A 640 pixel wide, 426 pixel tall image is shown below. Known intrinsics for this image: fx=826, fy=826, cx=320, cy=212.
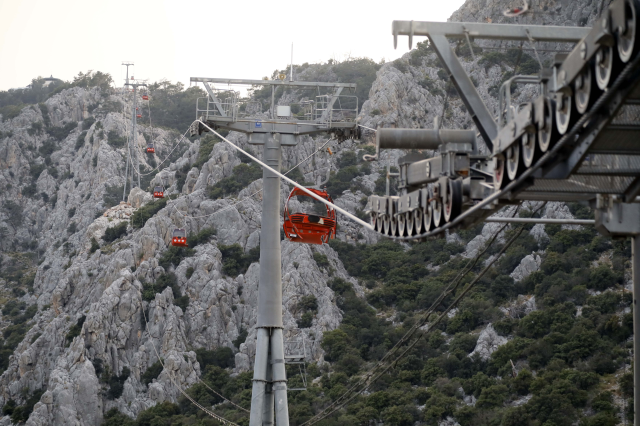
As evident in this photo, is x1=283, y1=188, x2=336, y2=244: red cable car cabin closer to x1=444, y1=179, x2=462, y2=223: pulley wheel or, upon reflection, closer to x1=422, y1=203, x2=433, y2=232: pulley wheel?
x1=422, y1=203, x2=433, y2=232: pulley wheel

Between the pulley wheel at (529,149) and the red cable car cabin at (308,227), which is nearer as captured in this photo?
the pulley wheel at (529,149)

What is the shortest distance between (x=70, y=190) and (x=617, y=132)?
79335 mm

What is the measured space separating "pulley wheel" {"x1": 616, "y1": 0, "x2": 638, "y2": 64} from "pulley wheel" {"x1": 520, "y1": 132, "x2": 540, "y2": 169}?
1988 millimetres

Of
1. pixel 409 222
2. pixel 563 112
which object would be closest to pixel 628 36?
pixel 563 112

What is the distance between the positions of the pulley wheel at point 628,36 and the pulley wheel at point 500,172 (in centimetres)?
302

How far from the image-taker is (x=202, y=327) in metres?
54.8

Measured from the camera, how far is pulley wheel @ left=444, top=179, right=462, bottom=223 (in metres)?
11.4

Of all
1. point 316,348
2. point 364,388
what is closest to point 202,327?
point 316,348

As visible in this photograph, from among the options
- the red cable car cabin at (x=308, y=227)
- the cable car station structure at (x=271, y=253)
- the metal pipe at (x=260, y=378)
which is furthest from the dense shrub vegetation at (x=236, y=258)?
the metal pipe at (x=260, y=378)

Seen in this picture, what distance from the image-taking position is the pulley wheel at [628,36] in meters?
7.46

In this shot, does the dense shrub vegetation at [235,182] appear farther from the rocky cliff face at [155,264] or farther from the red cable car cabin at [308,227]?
the red cable car cabin at [308,227]

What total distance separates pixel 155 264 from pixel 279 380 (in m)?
40.4

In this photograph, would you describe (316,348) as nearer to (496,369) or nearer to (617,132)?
(496,369)

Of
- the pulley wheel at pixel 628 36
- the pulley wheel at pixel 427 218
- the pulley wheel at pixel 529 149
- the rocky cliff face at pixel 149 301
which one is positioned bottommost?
the rocky cliff face at pixel 149 301
